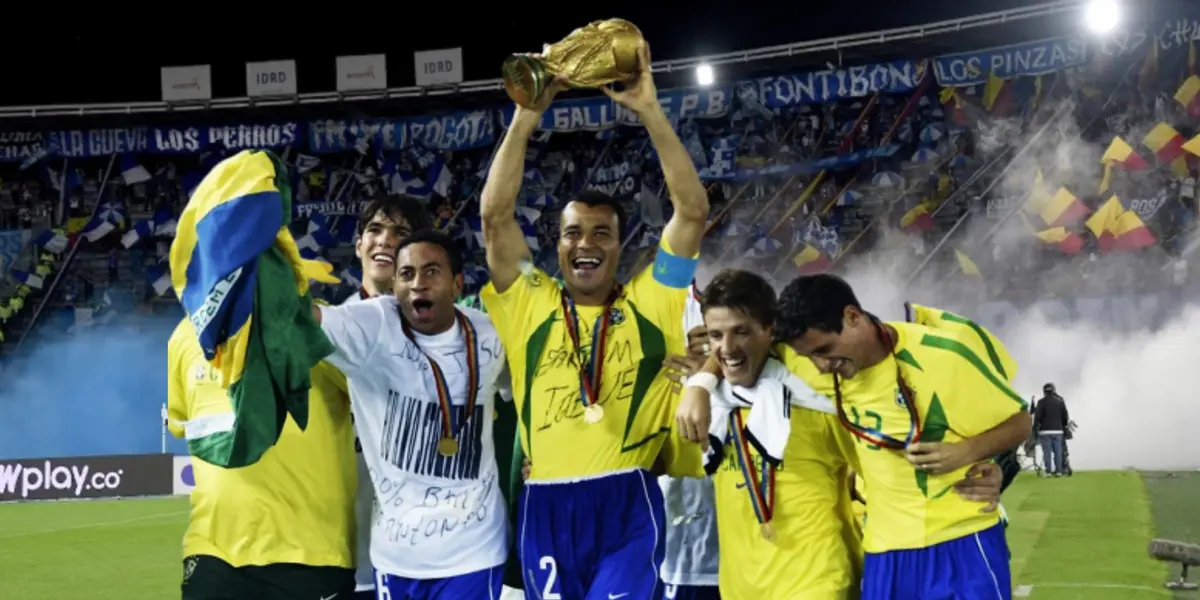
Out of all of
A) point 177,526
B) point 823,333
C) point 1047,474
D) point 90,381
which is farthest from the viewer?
point 90,381

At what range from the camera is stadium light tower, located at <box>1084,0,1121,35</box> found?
20.3 metres

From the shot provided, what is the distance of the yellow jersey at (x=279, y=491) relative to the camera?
13.5ft

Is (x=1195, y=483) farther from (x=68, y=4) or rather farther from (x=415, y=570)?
(x=68, y=4)

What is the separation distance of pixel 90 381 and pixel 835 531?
23.1 m

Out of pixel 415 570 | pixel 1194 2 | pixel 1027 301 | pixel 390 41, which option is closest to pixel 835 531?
pixel 415 570

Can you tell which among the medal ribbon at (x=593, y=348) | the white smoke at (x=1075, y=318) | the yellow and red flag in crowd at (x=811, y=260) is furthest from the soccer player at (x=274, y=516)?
the yellow and red flag in crowd at (x=811, y=260)

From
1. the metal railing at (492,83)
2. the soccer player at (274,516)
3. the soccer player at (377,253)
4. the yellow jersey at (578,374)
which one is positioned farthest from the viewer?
the metal railing at (492,83)

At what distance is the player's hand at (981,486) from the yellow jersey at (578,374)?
42.6 inches

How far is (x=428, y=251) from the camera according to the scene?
4.22 metres

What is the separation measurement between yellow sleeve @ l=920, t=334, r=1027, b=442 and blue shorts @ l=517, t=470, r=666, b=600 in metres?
1.06

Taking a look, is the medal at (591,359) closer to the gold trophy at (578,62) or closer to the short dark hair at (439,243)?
the short dark hair at (439,243)

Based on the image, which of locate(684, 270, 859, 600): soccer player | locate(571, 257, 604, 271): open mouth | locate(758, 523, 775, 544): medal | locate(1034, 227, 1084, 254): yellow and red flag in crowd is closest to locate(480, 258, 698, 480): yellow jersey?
locate(571, 257, 604, 271): open mouth

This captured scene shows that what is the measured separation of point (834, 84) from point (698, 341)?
65.5 feet

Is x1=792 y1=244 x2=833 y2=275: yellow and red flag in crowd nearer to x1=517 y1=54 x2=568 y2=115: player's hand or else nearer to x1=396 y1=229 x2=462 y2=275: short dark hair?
x1=396 y1=229 x2=462 y2=275: short dark hair
